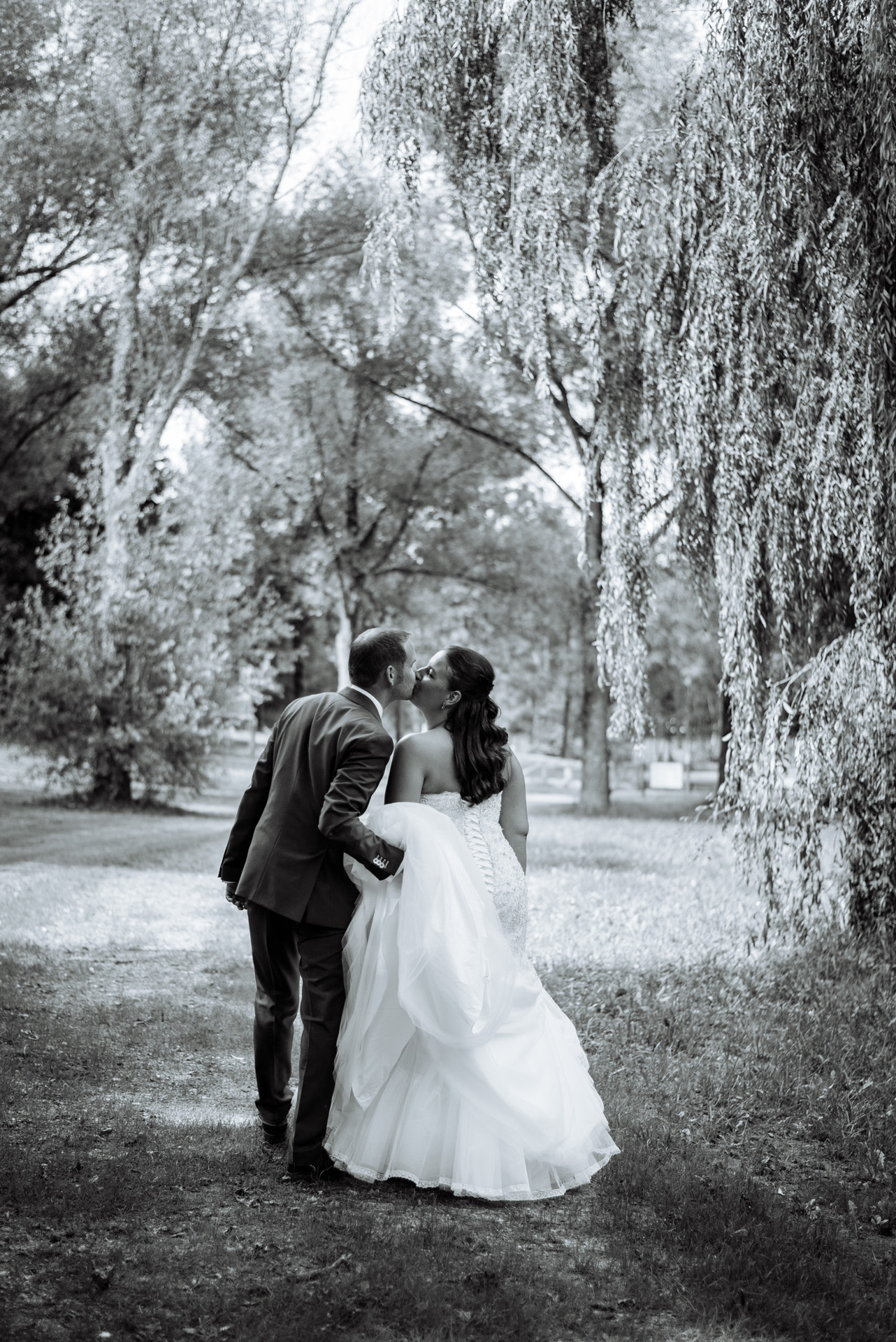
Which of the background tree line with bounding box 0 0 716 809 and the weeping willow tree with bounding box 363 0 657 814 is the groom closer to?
the weeping willow tree with bounding box 363 0 657 814

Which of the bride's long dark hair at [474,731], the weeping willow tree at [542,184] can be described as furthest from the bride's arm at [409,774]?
the weeping willow tree at [542,184]

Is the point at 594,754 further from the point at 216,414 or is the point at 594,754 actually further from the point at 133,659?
the point at 216,414

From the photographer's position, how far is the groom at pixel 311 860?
14.4 feet

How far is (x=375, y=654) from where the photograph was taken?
4566mm

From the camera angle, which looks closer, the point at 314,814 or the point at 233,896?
the point at 314,814

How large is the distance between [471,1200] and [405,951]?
0.91m

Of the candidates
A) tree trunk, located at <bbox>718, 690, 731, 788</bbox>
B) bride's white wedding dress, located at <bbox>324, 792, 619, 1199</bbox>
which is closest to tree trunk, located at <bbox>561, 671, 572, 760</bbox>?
tree trunk, located at <bbox>718, 690, 731, 788</bbox>

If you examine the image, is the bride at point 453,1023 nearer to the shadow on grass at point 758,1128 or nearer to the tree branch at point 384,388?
the shadow on grass at point 758,1128

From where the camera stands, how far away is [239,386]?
30016 mm

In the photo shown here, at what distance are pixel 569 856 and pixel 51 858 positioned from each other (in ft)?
20.7

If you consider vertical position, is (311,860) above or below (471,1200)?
above

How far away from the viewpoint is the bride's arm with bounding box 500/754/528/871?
487cm

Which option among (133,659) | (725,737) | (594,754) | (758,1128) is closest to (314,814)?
(758,1128)

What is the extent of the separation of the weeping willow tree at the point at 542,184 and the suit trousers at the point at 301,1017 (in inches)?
227
